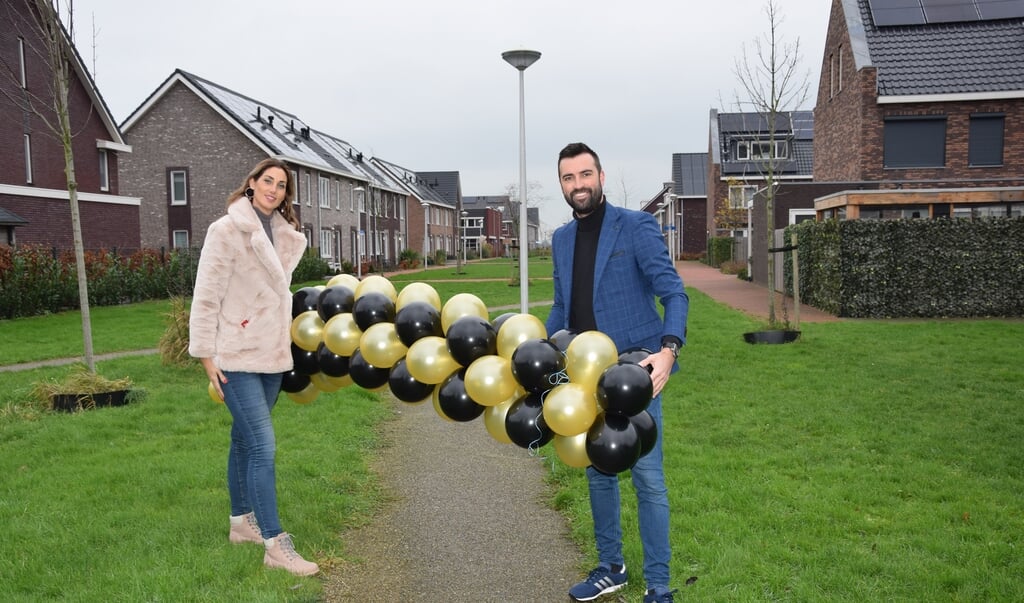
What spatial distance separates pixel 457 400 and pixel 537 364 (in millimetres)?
623

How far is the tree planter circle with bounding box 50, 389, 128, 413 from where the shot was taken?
8.25 metres

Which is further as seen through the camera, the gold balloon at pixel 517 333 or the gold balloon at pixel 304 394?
the gold balloon at pixel 304 394

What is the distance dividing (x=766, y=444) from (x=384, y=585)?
368cm

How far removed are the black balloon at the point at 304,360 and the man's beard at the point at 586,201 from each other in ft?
6.25

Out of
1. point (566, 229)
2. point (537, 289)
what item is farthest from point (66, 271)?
point (566, 229)

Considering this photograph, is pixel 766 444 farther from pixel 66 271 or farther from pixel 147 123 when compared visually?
pixel 147 123

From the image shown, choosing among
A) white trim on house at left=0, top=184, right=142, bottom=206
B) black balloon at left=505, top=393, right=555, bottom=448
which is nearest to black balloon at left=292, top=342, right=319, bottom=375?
black balloon at left=505, top=393, right=555, bottom=448

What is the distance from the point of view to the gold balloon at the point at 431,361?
392 cm

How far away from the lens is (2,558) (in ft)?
14.1

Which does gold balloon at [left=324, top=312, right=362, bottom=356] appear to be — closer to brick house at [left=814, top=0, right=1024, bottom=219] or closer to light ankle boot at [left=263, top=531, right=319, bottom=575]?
light ankle boot at [left=263, top=531, right=319, bottom=575]

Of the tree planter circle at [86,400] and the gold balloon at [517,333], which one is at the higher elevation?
the gold balloon at [517,333]

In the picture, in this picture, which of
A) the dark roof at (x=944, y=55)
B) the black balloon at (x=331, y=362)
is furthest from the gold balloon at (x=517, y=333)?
the dark roof at (x=944, y=55)

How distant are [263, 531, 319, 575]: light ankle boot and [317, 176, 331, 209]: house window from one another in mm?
40736

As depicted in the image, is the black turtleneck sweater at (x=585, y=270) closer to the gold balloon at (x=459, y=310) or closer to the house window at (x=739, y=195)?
the gold balloon at (x=459, y=310)
